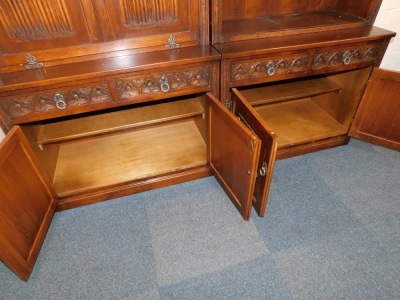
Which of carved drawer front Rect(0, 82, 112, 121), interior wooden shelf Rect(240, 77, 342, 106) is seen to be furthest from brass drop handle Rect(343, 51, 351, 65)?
carved drawer front Rect(0, 82, 112, 121)

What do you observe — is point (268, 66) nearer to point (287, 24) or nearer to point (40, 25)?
point (287, 24)

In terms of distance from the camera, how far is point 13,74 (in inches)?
48.1

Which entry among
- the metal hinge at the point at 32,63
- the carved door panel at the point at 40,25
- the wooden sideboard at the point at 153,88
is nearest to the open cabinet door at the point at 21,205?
the wooden sideboard at the point at 153,88

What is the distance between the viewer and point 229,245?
54.8 inches

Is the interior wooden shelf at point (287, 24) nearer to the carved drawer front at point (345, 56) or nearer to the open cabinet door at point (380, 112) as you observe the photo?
the carved drawer front at point (345, 56)

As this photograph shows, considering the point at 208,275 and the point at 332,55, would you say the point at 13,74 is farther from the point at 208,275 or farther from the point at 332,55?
the point at 332,55

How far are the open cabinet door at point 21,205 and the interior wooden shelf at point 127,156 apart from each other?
0.23 metres

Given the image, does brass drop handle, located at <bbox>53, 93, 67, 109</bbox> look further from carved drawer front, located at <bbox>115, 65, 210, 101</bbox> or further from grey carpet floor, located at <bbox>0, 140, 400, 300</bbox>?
grey carpet floor, located at <bbox>0, 140, 400, 300</bbox>

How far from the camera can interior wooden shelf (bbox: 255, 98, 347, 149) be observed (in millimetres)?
1908

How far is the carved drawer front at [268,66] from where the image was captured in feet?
4.67

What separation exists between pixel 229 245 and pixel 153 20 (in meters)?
1.26

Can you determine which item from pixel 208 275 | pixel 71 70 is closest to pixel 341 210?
pixel 208 275

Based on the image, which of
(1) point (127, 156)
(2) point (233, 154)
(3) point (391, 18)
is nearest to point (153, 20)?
(2) point (233, 154)

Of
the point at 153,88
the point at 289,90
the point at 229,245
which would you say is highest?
the point at 153,88
